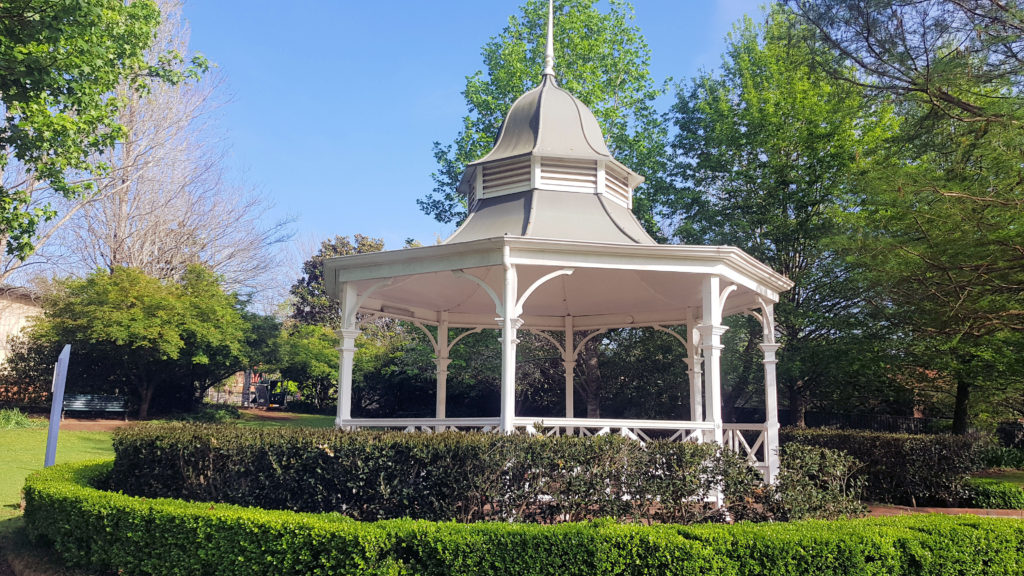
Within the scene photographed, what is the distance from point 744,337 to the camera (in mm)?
24938

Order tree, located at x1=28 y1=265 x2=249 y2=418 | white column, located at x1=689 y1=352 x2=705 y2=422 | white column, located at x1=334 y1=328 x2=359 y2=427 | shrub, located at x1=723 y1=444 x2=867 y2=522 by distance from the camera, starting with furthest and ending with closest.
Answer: tree, located at x1=28 y1=265 x2=249 y2=418 → white column, located at x1=689 y1=352 x2=705 y2=422 → white column, located at x1=334 y1=328 x2=359 y2=427 → shrub, located at x1=723 y1=444 x2=867 y2=522

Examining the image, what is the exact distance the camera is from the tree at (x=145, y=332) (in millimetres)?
26906

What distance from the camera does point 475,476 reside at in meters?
7.61

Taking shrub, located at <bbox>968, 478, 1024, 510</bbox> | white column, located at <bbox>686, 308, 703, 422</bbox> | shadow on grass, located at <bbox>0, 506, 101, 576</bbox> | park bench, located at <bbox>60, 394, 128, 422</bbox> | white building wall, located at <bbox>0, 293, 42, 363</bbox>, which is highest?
white building wall, located at <bbox>0, 293, 42, 363</bbox>

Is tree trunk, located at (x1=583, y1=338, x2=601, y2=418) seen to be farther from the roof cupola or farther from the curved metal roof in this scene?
the curved metal roof

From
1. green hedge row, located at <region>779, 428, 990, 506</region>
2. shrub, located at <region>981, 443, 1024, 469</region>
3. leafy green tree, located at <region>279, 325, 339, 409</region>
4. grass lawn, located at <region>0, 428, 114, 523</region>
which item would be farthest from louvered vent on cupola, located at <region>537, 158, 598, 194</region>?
leafy green tree, located at <region>279, 325, 339, 409</region>

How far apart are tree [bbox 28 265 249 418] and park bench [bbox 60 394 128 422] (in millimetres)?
749

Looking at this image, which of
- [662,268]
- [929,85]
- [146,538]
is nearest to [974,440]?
[929,85]

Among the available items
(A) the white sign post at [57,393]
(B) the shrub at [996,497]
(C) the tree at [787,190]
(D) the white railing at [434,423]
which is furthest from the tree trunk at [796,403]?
(A) the white sign post at [57,393]

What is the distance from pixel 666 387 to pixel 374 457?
18.7 metres

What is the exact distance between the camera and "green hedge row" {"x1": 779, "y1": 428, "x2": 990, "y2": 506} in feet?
44.1

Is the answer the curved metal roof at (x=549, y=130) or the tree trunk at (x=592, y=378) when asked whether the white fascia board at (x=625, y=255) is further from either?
the tree trunk at (x=592, y=378)

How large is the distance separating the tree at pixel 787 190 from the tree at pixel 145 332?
61.8 ft

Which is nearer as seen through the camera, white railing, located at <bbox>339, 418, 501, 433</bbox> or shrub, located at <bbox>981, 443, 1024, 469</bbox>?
white railing, located at <bbox>339, 418, 501, 433</bbox>
